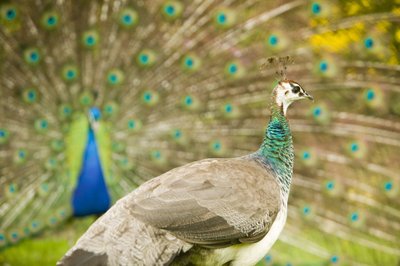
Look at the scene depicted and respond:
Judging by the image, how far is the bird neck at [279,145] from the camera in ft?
8.10

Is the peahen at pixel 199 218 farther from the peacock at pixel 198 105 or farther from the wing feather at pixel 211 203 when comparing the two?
the peacock at pixel 198 105

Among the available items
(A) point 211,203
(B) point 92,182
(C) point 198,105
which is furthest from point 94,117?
(A) point 211,203

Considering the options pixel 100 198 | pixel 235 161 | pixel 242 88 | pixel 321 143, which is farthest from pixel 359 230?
pixel 235 161

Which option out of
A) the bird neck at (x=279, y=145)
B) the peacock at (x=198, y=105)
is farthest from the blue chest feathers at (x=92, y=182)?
the bird neck at (x=279, y=145)

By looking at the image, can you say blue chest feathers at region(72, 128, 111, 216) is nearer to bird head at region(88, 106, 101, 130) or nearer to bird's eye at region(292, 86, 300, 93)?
bird head at region(88, 106, 101, 130)

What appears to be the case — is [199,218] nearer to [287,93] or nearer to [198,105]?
[287,93]

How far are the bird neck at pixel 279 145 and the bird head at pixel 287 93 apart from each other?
2 centimetres

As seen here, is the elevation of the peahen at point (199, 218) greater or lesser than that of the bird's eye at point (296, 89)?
lesser

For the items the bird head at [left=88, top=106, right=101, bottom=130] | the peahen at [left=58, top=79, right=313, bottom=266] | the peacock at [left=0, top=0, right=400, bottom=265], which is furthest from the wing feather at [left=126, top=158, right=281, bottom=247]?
the peacock at [left=0, top=0, right=400, bottom=265]

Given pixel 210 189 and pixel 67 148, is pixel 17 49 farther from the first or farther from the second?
pixel 210 189

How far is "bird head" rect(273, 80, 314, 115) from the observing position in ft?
8.07

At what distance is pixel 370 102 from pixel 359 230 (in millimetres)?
585

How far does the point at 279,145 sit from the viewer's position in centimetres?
250

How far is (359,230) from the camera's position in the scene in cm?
364
